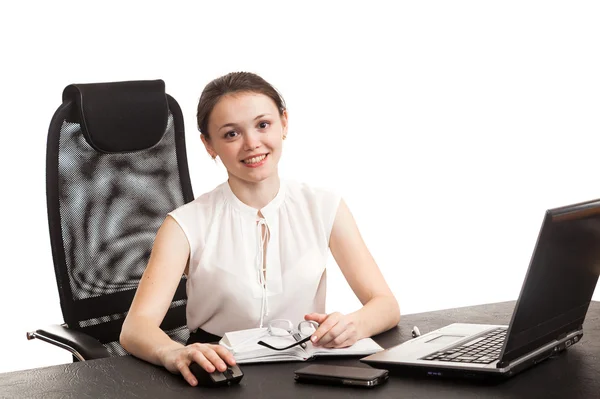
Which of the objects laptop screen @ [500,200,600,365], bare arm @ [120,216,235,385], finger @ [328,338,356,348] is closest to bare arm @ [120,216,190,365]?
bare arm @ [120,216,235,385]

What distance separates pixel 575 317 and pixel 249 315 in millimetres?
799

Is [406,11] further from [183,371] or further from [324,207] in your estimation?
[183,371]

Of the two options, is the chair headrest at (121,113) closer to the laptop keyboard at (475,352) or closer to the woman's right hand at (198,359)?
the woman's right hand at (198,359)

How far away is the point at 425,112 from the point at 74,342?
2702mm

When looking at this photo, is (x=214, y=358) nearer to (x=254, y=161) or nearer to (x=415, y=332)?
(x=415, y=332)

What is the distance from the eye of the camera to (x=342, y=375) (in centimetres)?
147

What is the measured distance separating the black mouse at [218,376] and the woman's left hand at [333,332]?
0.22m

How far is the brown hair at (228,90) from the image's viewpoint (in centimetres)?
214

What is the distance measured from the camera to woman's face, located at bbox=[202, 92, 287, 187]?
2072 mm

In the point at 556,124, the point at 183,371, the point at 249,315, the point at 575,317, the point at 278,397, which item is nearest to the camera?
the point at 278,397

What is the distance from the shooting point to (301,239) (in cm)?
221

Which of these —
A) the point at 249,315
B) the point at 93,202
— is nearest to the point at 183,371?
the point at 249,315

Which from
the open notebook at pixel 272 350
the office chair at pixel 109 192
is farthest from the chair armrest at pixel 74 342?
the open notebook at pixel 272 350

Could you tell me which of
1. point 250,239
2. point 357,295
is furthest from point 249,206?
point 357,295
